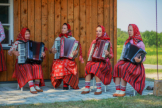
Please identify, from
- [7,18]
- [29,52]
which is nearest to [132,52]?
[29,52]

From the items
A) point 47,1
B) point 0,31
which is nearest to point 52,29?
point 47,1

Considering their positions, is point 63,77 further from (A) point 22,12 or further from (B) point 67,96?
(A) point 22,12

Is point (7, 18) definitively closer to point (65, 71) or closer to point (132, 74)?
point (65, 71)

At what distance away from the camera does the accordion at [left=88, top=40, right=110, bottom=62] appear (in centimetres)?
495

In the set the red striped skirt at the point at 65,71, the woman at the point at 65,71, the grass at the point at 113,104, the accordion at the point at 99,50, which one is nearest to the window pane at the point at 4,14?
the woman at the point at 65,71

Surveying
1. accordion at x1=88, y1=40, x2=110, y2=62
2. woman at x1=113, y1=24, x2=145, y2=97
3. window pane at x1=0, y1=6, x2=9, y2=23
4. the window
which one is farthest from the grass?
window pane at x1=0, y1=6, x2=9, y2=23

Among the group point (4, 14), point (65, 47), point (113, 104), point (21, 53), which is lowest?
point (113, 104)

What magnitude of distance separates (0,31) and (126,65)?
9.96 feet

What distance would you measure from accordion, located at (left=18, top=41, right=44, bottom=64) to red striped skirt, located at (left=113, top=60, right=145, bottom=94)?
173 cm

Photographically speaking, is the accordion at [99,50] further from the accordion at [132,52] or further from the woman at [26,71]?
the woman at [26,71]

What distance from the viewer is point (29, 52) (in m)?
5.10

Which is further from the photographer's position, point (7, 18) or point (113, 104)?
point (7, 18)

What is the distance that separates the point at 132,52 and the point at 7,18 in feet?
10.9

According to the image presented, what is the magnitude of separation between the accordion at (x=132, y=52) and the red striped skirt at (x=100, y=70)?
53 cm
